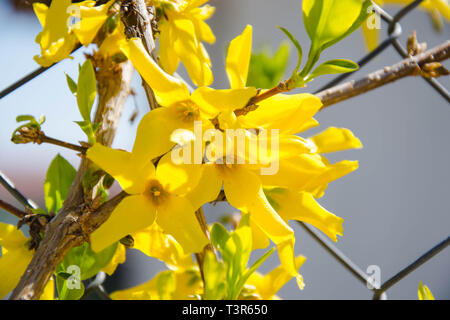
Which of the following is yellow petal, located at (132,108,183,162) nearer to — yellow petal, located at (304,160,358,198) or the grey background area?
yellow petal, located at (304,160,358,198)

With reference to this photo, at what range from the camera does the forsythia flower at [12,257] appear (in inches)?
18.6

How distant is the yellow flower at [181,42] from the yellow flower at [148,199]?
0.33ft

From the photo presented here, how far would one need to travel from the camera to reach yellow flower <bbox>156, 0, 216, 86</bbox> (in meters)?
0.44

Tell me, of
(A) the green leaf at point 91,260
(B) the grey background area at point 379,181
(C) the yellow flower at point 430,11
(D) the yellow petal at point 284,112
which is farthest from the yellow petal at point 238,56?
(B) the grey background area at point 379,181

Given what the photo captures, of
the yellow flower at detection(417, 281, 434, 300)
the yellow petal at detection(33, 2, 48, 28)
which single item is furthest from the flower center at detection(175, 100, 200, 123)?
the yellow flower at detection(417, 281, 434, 300)

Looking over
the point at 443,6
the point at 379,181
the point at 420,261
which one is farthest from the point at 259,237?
the point at 379,181

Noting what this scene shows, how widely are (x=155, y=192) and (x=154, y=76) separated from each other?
0.35 ft

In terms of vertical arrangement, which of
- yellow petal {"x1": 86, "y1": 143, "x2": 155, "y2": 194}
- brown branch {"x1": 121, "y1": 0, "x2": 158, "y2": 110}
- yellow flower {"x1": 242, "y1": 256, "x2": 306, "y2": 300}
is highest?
brown branch {"x1": 121, "y1": 0, "x2": 158, "y2": 110}

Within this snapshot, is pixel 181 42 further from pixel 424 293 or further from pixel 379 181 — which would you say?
pixel 379 181

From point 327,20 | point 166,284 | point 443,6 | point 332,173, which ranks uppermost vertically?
point 443,6

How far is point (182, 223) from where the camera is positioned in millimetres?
403

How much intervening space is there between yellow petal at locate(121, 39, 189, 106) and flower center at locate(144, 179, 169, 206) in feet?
0.24
